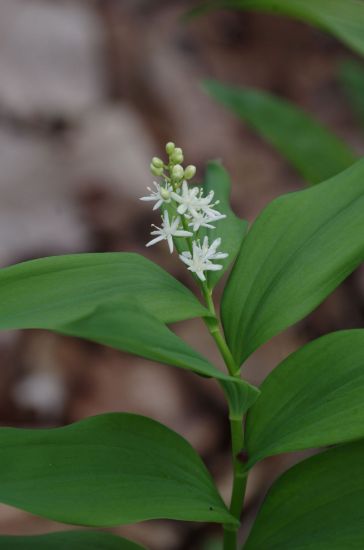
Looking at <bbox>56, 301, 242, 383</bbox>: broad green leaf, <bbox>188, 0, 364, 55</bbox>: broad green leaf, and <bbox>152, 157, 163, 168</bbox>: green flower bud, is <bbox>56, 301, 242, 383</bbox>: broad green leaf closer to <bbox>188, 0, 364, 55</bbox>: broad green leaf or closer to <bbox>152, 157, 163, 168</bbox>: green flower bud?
<bbox>152, 157, 163, 168</bbox>: green flower bud

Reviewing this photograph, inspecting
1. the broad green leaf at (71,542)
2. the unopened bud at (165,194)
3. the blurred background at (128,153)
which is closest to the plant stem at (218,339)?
the unopened bud at (165,194)

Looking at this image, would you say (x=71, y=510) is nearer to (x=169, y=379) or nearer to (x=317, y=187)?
(x=317, y=187)

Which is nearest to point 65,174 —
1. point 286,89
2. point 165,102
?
point 165,102

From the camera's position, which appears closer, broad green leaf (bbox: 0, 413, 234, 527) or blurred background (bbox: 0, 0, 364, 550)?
broad green leaf (bbox: 0, 413, 234, 527)

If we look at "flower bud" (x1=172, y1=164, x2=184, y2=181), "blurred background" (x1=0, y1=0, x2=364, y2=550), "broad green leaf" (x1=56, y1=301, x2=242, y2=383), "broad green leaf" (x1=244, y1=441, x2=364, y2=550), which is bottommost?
"blurred background" (x1=0, y1=0, x2=364, y2=550)

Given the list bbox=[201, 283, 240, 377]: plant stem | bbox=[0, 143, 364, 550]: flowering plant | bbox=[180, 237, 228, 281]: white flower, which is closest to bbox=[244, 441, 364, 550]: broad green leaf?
bbox=[0, 143, 364, 550]: flowering plant

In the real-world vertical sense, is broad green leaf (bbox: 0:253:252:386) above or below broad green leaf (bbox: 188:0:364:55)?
below
